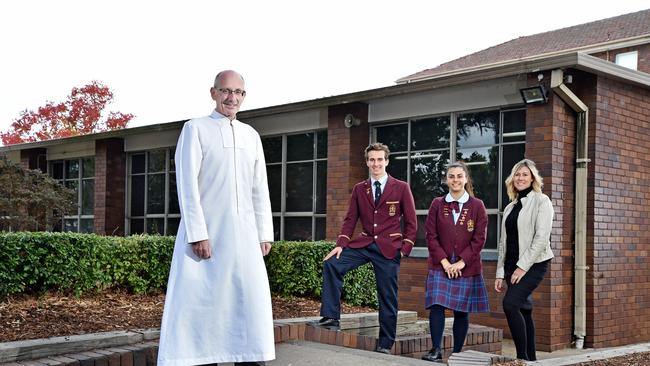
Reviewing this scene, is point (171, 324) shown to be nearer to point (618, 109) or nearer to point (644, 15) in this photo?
point (618, 109)

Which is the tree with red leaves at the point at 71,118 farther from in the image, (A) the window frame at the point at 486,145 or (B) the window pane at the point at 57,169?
(A) the window frame at the point at 486,145

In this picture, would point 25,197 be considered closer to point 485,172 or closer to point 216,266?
point 485,172

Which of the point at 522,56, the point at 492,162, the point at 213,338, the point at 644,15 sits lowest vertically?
the point at 213,338

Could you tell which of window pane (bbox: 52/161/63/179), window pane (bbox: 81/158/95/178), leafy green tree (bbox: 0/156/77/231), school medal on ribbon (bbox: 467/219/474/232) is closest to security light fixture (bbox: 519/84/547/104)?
school medal on ribbon (bbox: 467/219/474/232)

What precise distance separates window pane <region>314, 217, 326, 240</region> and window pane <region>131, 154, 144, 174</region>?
5837 millimetres

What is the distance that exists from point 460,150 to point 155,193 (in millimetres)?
8209

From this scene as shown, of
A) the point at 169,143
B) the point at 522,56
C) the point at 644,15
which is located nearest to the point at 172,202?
the point at 169,143

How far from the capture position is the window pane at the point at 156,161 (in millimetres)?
16359

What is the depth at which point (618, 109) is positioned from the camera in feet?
32.0

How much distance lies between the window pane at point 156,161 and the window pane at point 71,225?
11.0 ft

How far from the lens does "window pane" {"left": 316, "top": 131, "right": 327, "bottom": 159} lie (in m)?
12.8

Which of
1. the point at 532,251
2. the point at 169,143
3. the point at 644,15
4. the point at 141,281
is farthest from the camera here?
the point at 644,15

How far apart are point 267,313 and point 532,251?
2.81 metres

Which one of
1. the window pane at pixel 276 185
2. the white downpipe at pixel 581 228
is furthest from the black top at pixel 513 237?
the window pane at pixel 276 185
